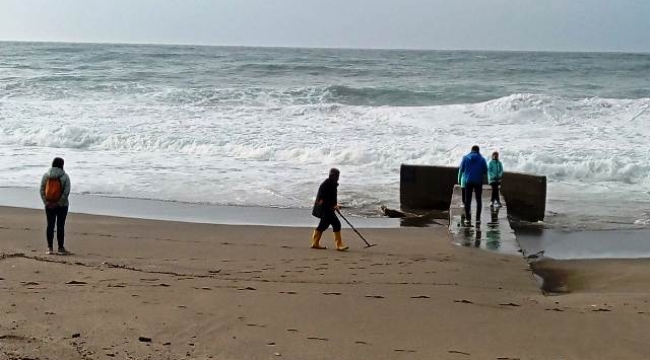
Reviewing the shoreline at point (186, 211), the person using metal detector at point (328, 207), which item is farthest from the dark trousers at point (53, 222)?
the person using metal detector at point (328, 207)

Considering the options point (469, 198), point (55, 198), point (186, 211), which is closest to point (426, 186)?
point (469, 198)

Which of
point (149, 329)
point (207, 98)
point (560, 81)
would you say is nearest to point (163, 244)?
point (149, 329)

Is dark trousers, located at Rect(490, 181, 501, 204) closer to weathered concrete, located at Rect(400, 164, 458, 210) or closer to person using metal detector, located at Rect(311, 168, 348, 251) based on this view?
weathered concrete, located at Rect(400, 164, 458, 210)

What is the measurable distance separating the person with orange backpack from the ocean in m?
4.93

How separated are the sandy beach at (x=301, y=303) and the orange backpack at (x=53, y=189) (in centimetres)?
79

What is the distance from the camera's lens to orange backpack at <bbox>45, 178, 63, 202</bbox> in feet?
30.8

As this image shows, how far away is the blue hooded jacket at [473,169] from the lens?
461 inches

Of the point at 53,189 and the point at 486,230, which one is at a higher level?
A: the point at 53,189

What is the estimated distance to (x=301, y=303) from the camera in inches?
270

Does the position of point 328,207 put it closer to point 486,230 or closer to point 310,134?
point 486,230

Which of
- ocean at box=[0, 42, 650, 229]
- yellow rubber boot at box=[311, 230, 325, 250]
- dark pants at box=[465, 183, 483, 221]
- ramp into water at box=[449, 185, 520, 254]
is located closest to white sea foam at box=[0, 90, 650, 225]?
ocean at box=[0, 42, 650, 229]

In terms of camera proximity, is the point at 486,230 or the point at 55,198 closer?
the point at 55,198

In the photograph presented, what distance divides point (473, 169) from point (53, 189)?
6.47 metres

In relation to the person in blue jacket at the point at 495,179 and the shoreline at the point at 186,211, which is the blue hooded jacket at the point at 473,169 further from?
the shoreline at the point at 186,211
